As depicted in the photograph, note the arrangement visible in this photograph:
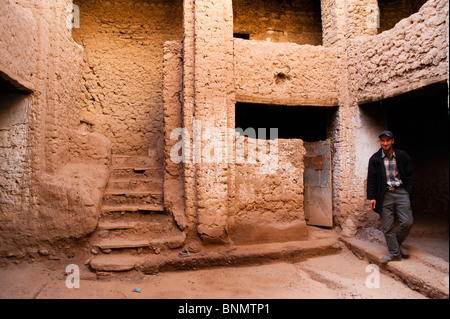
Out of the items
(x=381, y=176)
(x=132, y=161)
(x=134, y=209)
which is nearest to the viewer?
(x=381, y=176)

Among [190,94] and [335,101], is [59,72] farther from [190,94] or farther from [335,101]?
[335,101]

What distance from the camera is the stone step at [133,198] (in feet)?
15.0

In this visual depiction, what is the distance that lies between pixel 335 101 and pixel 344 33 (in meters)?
1.26

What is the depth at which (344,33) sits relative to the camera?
512cm

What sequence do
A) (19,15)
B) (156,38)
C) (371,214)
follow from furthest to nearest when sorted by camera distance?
1. (156,38)
2. (371,214)
3. (19,15)

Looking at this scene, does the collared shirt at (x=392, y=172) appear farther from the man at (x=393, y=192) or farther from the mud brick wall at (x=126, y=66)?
the mud brick wall at (x=126, y=66)

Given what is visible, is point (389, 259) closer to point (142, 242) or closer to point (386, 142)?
point (386, 142)

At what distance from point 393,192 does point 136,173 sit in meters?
4.20

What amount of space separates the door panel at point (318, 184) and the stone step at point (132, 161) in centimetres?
314

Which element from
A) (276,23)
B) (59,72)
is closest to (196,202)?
(59,72)

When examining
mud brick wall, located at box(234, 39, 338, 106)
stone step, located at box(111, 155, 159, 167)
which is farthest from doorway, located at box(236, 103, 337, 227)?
stone step, located at box(111, 155, 159, 167)

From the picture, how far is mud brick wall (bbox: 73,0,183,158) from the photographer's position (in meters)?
6.40

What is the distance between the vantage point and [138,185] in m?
4.88

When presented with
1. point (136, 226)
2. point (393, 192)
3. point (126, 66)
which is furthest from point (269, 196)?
point (126, 66)
